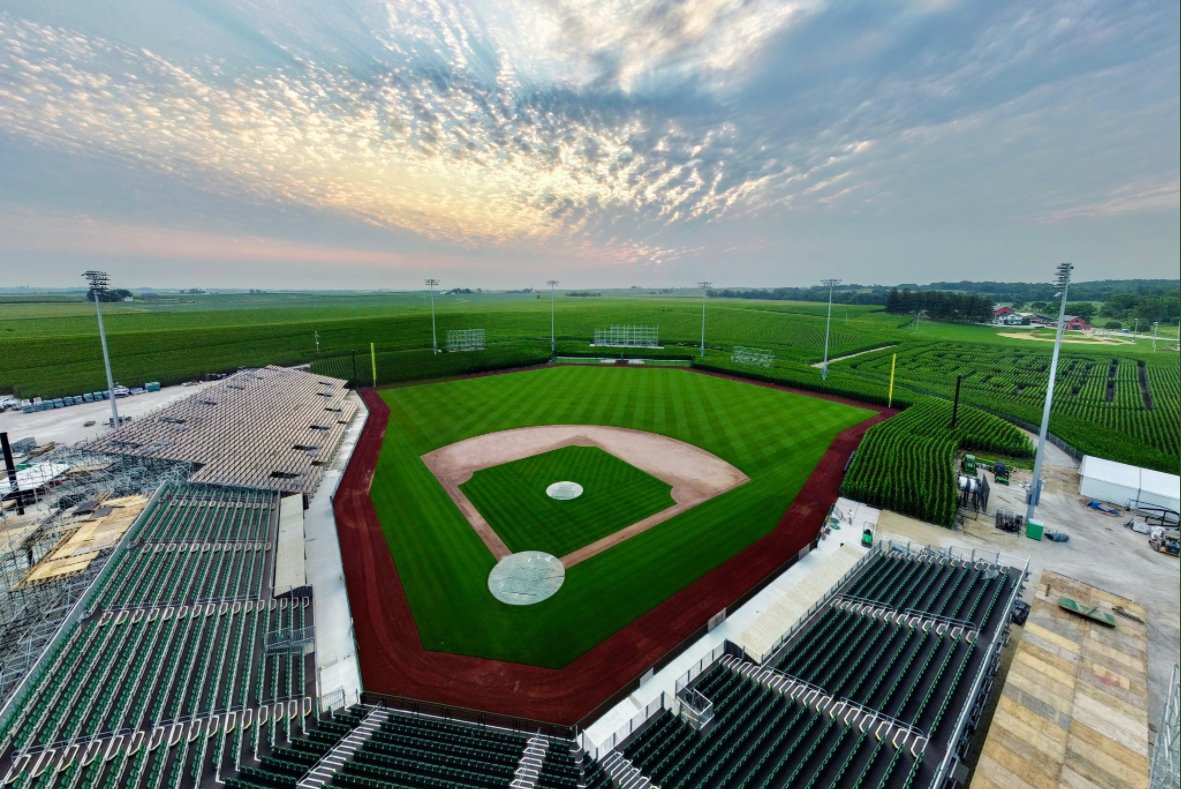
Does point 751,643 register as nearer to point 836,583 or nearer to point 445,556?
point 836,583

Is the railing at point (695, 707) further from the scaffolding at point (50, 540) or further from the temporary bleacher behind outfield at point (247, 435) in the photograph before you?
the temporary bleacher behind outfield at point (247, 435)

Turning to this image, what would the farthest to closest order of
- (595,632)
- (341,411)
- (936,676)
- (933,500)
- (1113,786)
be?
(341,411), (933,500), (595,632), (936,676), (1113,786)

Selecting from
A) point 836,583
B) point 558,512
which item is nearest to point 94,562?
point 558,512

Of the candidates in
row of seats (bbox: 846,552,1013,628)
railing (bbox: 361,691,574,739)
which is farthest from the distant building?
railing (bbox: 361,691,574,739)

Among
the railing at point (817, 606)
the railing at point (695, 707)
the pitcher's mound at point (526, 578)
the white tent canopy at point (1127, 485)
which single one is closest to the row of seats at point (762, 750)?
the railing at point (695, 707)

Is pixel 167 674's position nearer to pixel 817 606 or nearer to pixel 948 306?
pixel 817 606

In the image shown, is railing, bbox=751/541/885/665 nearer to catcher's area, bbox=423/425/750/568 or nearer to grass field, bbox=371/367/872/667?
grass field, bbox=371/367/872/667
